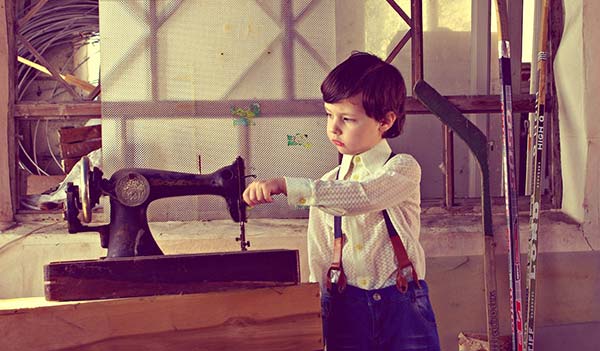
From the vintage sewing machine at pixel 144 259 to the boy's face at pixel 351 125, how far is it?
234 mm

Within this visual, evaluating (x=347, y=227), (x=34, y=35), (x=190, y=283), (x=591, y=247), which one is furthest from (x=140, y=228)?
(x=34, y=35)

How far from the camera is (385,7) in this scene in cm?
359

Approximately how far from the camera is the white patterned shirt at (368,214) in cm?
160

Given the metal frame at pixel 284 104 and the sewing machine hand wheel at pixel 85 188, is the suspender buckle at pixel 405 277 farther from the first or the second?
the metal frame at pixel 284 104

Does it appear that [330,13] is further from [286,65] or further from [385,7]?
[385,7]

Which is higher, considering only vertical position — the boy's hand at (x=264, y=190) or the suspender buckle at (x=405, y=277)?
the boy's hand at (x=264, y=190)

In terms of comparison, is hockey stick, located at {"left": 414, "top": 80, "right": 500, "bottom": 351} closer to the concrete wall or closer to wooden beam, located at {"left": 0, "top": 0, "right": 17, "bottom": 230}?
the concrete wall

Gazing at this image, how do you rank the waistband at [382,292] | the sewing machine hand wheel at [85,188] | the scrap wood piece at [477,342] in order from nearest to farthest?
the sewing machine hand wheel at [85,188] < the waistband at [382,292] < the scrap wood piece at [477,342]

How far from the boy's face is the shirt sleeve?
8 centimetres

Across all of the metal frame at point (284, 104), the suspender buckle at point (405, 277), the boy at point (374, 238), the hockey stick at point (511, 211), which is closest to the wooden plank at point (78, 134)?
the metal frame at point (284, 104)

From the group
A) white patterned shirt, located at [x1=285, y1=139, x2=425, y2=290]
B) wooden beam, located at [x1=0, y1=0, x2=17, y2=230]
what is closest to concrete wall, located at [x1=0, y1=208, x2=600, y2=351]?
wooden beam, located at [x1=0, y1=0, x2=17, y2=230]

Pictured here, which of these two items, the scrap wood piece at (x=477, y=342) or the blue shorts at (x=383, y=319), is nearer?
the blue shorts at (x=383, y=319)

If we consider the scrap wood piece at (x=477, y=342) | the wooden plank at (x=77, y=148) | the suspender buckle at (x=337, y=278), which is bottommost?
the scrap wood piece at (x=477, y=342)

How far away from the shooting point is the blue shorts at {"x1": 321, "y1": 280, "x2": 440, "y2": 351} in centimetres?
172
